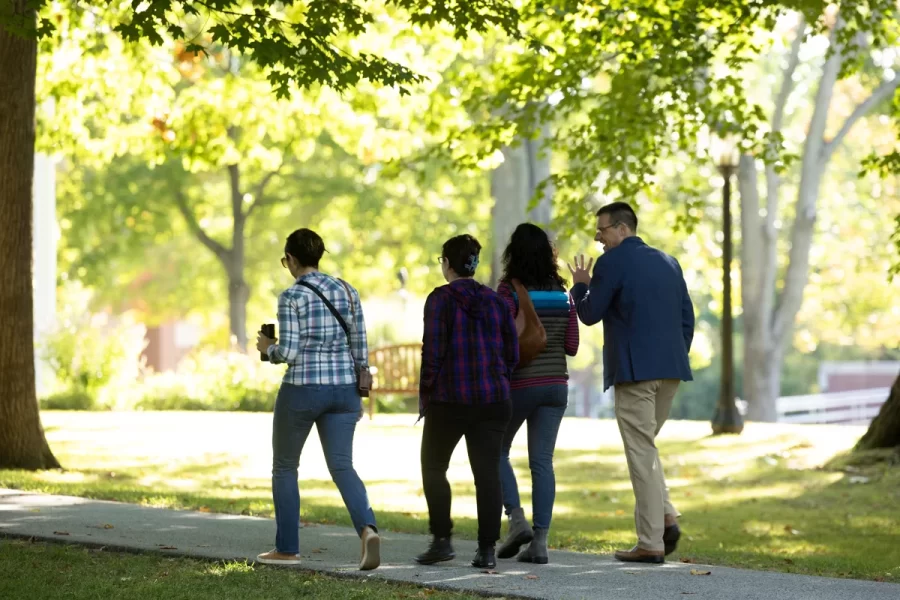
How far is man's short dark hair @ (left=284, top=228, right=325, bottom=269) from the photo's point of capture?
7.62m

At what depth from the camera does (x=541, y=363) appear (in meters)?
7.98

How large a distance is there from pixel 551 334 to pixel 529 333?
0.74 ft

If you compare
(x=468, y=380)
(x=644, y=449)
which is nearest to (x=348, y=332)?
(x=468, y=380)

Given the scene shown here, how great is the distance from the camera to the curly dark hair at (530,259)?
314 inches

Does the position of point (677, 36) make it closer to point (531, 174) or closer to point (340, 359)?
point (340, 359)

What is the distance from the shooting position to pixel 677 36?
42.8ft

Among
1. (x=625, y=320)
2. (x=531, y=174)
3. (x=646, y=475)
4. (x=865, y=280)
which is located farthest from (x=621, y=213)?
(x=865, y=280)

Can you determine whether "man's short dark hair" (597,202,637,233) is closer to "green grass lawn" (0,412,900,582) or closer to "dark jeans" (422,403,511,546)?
"dark jeans" (422,403,511,546)

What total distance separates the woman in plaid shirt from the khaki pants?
5.19ft

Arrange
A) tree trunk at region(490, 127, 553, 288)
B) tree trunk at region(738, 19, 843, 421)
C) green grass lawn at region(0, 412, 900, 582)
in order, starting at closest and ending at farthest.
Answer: green grass lawn at region(0, 412, 900, 582), tree trunk at region(490, 127, 553, 288), tree trunk at region(738, 19, 843, 421)

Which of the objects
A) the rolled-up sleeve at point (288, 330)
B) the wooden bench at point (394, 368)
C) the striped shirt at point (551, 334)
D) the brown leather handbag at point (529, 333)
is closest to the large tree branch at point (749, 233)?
the wooden bench at point (394, 368)

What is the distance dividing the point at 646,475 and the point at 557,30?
8.13 meters

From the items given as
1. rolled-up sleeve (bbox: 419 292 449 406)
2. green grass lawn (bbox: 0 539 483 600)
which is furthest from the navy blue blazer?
green grass lawn (bbox: 0 539 483 600)

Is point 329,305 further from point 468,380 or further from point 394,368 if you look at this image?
point 394,368
